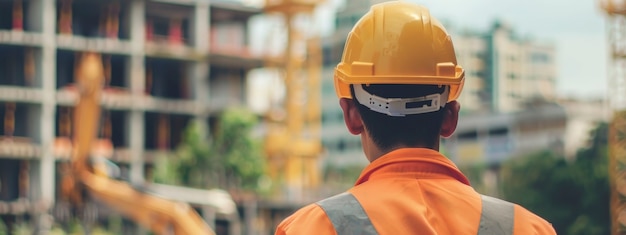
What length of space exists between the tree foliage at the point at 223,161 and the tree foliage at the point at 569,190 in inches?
496

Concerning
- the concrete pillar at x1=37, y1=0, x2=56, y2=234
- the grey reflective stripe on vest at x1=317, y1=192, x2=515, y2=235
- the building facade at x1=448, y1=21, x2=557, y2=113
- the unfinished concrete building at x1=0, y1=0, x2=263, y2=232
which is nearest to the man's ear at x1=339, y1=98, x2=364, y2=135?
the grey reflective stripe on vest at x1=317, y1=192, x2=515, y2=235

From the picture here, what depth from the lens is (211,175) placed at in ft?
214

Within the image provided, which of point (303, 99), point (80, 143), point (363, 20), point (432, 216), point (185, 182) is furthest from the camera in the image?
point (303, 99)

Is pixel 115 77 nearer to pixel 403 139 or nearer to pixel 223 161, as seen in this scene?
pixel 223 161

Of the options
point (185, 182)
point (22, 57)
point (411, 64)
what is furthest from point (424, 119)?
point (22, 57)

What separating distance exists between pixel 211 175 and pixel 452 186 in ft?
204

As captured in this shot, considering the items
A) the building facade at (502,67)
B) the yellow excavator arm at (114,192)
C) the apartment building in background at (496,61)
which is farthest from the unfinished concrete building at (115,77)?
the building facade at (502,67)

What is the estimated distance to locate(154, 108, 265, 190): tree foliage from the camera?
6500cm

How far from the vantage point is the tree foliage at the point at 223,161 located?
65.0 m

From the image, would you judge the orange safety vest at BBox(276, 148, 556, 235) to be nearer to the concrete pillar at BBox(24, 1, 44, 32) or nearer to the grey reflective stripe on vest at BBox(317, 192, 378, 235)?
the grey reflective stripe on vest at BBox(317, 192, 378, 235)

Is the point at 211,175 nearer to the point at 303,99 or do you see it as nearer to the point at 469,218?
the point at 303,99

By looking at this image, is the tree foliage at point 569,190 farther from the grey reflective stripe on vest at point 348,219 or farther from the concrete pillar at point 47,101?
A: the grey reflective stripe on vest at point 348,219

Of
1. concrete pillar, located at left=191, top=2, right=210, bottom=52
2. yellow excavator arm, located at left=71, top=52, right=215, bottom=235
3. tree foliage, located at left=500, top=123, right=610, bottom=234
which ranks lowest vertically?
tree foliage, located at left=500, top=123, right=610, bottom=234

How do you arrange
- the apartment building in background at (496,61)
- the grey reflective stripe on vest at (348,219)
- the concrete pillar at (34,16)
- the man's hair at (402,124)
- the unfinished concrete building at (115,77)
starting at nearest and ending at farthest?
the grey reflective stripe on vest at (348,219), the man's hair at (402,124), the unfinished concrete building at (115,77), the concrete pillar at (34,16), the apartment building in background at (496,61)
